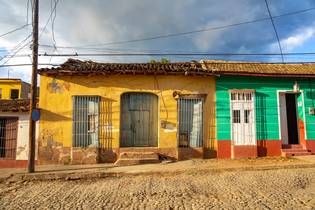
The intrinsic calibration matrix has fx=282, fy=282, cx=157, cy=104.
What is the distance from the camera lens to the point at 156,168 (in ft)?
31.3

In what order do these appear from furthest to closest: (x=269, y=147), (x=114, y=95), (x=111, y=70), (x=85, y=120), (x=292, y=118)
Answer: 1. (x=292, y=118)
2. (x=269, y=147)
3. (x=114, y=95)
4. (x=85, y=120)
5. (x=111, y=70)

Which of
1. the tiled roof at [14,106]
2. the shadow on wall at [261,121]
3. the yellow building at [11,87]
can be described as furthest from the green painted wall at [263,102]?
the yellow building at [11,87]

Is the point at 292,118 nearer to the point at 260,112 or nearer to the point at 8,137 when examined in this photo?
the point at 260,112

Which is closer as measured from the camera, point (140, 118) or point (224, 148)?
point (224, 148)

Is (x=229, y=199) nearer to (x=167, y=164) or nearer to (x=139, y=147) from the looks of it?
(x=167, y=164)

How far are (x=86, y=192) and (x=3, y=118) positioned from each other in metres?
6.37

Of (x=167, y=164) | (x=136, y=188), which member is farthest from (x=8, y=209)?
(x=167, y=164)

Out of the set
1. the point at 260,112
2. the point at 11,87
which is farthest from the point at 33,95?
the point at 11,87

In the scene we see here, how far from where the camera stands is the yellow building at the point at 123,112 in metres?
11.0

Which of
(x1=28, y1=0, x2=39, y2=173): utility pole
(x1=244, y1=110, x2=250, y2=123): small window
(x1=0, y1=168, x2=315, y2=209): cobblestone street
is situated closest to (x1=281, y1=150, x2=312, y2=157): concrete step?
(x1=244, y1=110, x2=250, y2=123): small window

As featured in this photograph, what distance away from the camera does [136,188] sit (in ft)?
24.5

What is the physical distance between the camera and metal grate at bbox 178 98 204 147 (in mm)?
11328

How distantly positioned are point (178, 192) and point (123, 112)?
523cm

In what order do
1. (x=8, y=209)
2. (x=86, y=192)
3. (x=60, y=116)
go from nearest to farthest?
(x=8, y=209) → (x=86, y=192) → (x=60, y=116)
